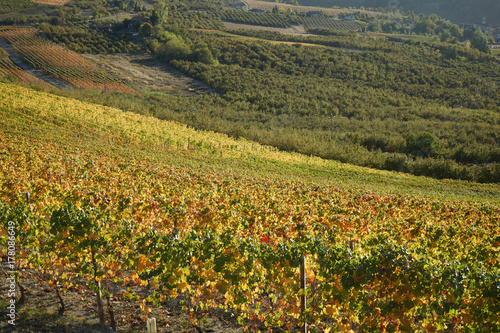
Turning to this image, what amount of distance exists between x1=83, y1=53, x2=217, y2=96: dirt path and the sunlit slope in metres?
54.4

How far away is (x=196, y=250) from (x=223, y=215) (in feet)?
15.6

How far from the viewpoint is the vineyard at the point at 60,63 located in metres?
92.7

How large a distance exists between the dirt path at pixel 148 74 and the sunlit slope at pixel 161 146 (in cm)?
5436

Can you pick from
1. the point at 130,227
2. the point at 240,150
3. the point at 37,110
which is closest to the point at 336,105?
the point at 240,150

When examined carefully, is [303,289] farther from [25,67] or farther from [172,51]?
[172,51]

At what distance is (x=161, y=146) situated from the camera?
1629 inches

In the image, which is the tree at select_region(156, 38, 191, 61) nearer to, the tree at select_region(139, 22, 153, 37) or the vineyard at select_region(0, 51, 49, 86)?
the tree at select_region(139, 22, 153, 37)

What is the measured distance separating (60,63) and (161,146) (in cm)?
7560

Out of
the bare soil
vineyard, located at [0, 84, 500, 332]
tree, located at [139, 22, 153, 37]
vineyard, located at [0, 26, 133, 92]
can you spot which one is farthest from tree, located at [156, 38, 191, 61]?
the bare soil

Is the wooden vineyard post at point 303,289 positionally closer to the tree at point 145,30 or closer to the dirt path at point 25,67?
the dirt path at point 25,67

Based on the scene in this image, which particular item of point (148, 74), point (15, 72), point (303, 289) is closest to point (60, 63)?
point (15, 72)

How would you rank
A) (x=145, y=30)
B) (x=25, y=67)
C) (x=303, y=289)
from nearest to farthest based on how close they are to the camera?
(x=303, y=289), (x=25, y=67), (x=145, y=30)

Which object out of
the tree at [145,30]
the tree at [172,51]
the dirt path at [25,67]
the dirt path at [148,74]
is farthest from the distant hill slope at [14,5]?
the tree at [172,51]

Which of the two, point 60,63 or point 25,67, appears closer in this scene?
point 25,67
